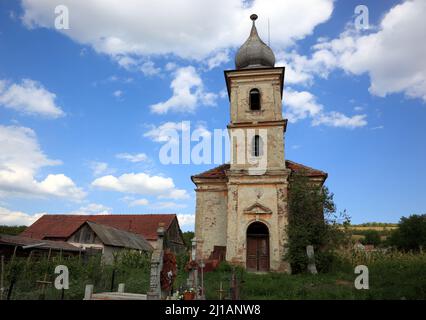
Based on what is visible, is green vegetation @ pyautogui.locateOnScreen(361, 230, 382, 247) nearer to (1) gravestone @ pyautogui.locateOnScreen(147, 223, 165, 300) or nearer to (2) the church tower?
(2) the church tower

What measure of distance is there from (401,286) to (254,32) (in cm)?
1900

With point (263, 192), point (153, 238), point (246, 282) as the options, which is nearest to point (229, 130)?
point (263, 192)

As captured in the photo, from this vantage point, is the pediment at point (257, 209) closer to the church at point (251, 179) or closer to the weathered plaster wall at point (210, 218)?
the church at point (251, 179)

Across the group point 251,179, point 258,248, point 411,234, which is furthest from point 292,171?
point 411,234

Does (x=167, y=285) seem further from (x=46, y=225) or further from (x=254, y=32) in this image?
(x=46, y=225)

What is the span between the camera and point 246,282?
14.3m

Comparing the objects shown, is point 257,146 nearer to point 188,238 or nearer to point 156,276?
point 156,276

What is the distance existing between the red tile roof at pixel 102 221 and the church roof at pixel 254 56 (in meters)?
25.0

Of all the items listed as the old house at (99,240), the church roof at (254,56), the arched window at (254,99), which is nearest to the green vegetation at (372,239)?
the old house at (99,240)

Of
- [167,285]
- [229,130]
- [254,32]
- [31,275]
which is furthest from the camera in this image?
[254,32]

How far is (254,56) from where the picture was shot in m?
22.8

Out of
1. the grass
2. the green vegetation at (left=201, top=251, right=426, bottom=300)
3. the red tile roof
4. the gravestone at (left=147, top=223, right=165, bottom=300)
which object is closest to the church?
the grass

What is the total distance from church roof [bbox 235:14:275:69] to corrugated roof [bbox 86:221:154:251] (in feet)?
65.2
